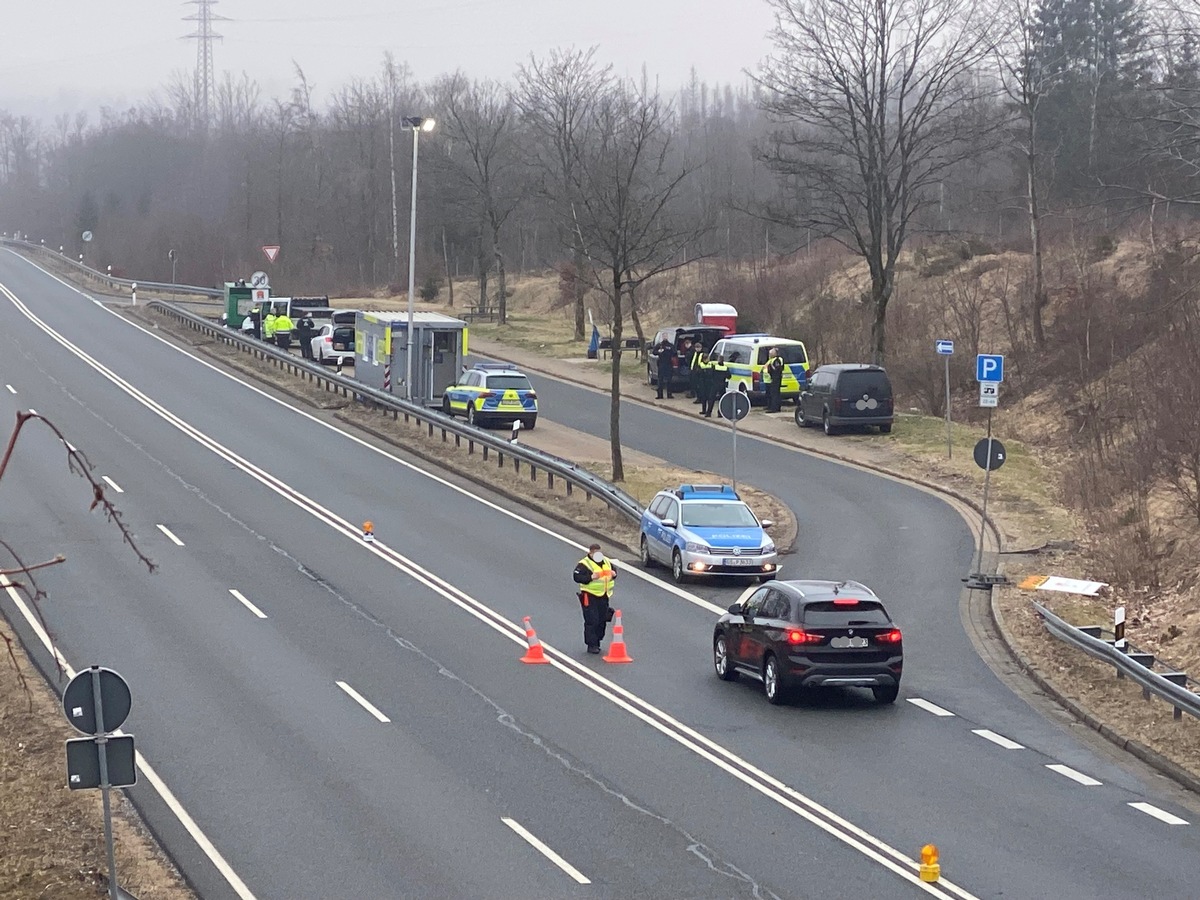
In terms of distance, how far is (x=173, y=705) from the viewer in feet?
58.7

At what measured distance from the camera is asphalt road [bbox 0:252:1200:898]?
1266 centimetres

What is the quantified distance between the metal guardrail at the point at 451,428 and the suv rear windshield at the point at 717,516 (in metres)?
3.00

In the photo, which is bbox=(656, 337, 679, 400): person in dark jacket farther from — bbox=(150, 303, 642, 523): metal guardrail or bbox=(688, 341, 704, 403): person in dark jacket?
bbox=(150, 303, 642, 523): metal guardrail

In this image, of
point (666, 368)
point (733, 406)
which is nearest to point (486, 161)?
point (666, 368)

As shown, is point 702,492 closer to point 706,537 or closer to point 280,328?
point 706,537

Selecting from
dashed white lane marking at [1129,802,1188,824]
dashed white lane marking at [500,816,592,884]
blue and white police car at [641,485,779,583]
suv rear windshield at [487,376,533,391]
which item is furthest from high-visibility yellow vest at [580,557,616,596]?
suv rear windshield at [487,376,533,391]

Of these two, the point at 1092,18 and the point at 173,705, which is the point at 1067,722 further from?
the point at 1092,18

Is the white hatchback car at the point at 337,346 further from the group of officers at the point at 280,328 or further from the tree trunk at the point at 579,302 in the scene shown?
the tree trunk at the point at 579,302

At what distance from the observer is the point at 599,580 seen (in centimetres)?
2055

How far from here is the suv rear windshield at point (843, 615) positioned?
18.1m

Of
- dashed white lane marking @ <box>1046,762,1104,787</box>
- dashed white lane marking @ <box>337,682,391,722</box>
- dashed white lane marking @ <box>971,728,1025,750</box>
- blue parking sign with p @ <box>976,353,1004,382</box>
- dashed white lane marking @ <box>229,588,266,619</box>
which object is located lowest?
dashed white lane marking @ <box>229,588,266,619</box>

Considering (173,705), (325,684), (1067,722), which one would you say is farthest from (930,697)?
(173,705)

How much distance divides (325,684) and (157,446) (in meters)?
20.2

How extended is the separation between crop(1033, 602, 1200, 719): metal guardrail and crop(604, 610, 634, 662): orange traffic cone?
555 centimetres
